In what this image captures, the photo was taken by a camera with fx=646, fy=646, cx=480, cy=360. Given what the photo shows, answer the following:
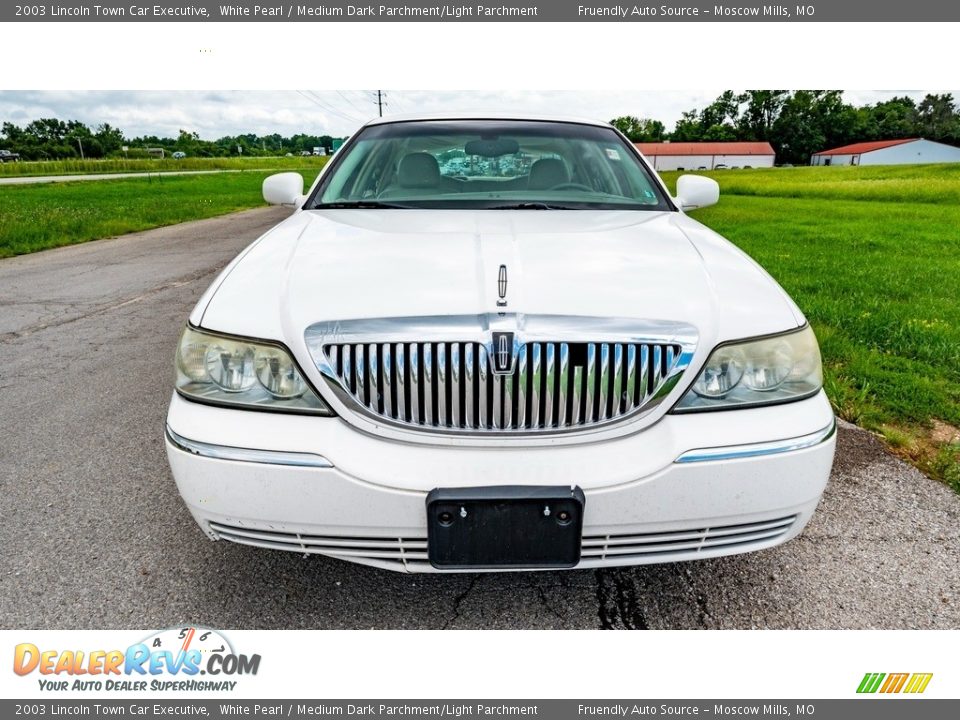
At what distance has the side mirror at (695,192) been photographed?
3148 mm

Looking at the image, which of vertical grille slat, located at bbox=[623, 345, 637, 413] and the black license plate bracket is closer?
the black license plate bracket

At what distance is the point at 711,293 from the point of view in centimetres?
180

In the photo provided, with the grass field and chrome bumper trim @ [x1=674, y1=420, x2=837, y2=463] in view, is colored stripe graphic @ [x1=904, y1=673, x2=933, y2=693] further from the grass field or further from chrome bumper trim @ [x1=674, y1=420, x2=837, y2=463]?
the grass field

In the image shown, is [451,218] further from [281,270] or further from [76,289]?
[76,289]

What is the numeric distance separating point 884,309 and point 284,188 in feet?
15.3

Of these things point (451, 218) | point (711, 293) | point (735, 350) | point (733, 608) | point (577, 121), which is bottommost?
point (733, 608)

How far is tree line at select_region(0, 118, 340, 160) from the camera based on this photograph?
7131 cm

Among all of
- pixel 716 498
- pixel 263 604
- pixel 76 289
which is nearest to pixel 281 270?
pixel 263 604

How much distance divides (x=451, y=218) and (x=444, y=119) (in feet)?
3.52

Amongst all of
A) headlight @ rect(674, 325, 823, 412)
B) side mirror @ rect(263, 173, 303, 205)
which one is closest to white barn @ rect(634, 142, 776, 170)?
side mirror @ rect(263, 173, 303, 205)

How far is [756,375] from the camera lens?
173 centimetres

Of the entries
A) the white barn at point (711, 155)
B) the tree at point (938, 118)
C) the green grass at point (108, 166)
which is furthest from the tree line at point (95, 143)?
the tree at point (938, 118)

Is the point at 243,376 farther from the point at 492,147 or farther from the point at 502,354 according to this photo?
the point at 492,147

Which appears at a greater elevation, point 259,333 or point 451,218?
point 451,218
